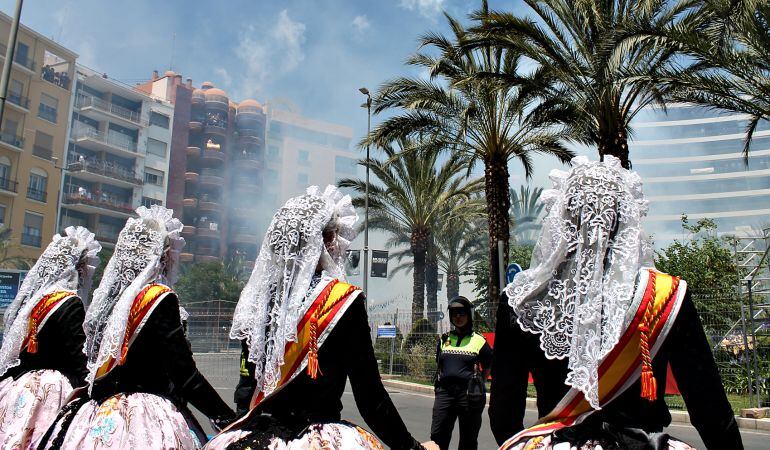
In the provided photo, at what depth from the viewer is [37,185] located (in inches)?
1922

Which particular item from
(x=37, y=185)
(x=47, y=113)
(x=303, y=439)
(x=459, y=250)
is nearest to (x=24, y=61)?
(x=47, y=113)

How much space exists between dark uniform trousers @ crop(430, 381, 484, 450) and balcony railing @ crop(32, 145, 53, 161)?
50773mm

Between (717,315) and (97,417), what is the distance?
503 inches

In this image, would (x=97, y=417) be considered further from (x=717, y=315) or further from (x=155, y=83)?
(x=155, y=83)

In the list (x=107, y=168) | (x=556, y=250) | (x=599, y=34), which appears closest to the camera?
(x=556, y=250)

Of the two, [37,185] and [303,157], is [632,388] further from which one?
[303,157]

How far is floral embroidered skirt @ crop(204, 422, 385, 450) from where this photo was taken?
2.48 m

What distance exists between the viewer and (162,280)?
381 centimetres

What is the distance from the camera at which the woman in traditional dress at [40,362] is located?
13.2 ft

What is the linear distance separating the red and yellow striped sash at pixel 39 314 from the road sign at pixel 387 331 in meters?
15.7

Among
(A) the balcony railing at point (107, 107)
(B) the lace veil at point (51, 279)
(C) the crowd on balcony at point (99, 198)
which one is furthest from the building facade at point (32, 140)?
(B) the lace veil at point (51, 279)

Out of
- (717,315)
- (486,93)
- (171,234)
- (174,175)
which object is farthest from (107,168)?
(171,234)

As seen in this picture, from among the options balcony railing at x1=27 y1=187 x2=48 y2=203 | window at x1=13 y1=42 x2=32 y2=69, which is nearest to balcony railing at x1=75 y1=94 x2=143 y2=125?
window at x1=13 y1=42 x2=32 y2=69

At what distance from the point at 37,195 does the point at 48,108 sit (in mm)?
7491
